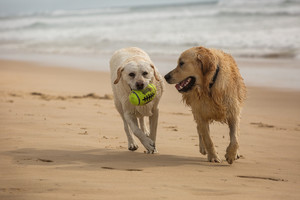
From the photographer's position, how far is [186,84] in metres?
5.43

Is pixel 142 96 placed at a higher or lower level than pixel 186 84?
lower

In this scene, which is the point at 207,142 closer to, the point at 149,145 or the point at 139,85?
the point at 149,145

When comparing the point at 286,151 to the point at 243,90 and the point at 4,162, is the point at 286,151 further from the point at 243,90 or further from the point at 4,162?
the point at 4,162

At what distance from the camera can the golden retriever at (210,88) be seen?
526 cm

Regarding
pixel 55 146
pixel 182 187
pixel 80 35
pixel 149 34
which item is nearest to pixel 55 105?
pixel 55 146

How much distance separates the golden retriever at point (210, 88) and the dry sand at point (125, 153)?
1.12 feet

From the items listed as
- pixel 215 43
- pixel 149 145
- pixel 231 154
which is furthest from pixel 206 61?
pixel 215 43

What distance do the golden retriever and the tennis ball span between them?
386 millimetres

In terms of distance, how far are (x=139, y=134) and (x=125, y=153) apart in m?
0.29

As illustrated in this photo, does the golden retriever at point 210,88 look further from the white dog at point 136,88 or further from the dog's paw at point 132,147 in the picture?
the dog's paw at point 132,147

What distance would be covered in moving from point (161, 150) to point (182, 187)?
2006mm

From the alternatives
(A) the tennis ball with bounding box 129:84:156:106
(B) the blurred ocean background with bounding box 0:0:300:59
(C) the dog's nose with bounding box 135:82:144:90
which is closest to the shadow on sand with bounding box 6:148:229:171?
(A) the tennis ball with bounding box 129:84:156:106

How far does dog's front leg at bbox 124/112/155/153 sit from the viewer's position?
579cm

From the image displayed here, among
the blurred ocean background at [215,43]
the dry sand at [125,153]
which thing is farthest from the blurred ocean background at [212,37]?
the dry sand at [125,153]
